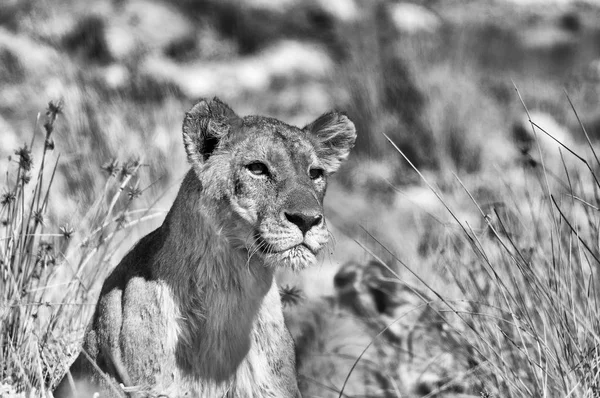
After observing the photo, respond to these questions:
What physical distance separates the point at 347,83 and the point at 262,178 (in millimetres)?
9921

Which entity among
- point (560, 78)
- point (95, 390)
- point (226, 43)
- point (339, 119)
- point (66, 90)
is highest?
point (339, 119)

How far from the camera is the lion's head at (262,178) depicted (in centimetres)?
406

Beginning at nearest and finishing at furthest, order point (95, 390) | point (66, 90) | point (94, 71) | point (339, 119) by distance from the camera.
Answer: point (95, 390) < point (339, 119) < point (66, 90) < point (94, 71)

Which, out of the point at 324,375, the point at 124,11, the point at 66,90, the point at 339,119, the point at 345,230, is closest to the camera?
the point at 339,119

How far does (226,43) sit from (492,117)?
4.26 m

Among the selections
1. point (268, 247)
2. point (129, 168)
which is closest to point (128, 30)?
point (129, 168)

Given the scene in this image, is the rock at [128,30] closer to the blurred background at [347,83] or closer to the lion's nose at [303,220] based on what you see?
the blurred background at [347,83]

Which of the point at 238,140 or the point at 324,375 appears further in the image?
the point at 324,375

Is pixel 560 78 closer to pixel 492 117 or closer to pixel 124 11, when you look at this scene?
pixel 492 117

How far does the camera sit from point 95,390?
4176mm

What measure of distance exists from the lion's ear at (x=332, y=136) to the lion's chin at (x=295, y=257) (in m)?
0.78

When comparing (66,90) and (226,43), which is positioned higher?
(66,90)

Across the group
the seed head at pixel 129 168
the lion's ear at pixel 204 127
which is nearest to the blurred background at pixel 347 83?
the seed head at pixel 129 168

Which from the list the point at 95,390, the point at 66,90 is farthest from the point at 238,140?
the point at 66,90
